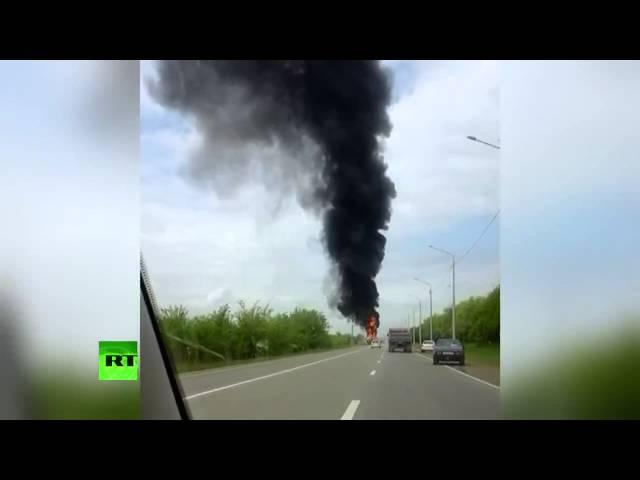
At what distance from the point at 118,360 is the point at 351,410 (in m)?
4.00

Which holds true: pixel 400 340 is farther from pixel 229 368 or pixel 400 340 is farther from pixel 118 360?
pixel 118 360

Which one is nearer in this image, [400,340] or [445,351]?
[445,351]

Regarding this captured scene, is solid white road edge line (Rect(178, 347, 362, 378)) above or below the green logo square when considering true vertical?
below

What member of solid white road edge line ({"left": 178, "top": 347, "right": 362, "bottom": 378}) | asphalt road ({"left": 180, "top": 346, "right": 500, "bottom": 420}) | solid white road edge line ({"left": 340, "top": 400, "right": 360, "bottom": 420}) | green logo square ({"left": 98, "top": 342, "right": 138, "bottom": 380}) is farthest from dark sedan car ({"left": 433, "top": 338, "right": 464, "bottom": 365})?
green logo square ({"left": 98, "top": 342, "right": 138, "bottom": 380})

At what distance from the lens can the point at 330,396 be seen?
10648 mm

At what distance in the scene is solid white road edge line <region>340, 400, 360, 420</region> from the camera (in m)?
7.65

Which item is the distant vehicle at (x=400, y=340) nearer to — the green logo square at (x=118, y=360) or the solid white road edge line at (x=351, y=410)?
the solid white road edge line at (x=351, y=410)

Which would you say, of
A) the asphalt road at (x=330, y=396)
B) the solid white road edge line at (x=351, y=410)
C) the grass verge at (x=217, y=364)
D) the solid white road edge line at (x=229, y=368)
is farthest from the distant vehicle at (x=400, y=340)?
the solid white road edge line at (x=351, y=410)

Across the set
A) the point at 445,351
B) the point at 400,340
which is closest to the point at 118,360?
the point at 445,351

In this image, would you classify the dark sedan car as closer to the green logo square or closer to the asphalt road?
the asphalt road

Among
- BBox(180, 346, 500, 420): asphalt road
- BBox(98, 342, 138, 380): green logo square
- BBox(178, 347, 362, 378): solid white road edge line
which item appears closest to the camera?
BBox(98, 342, 138, 380): green logo square
